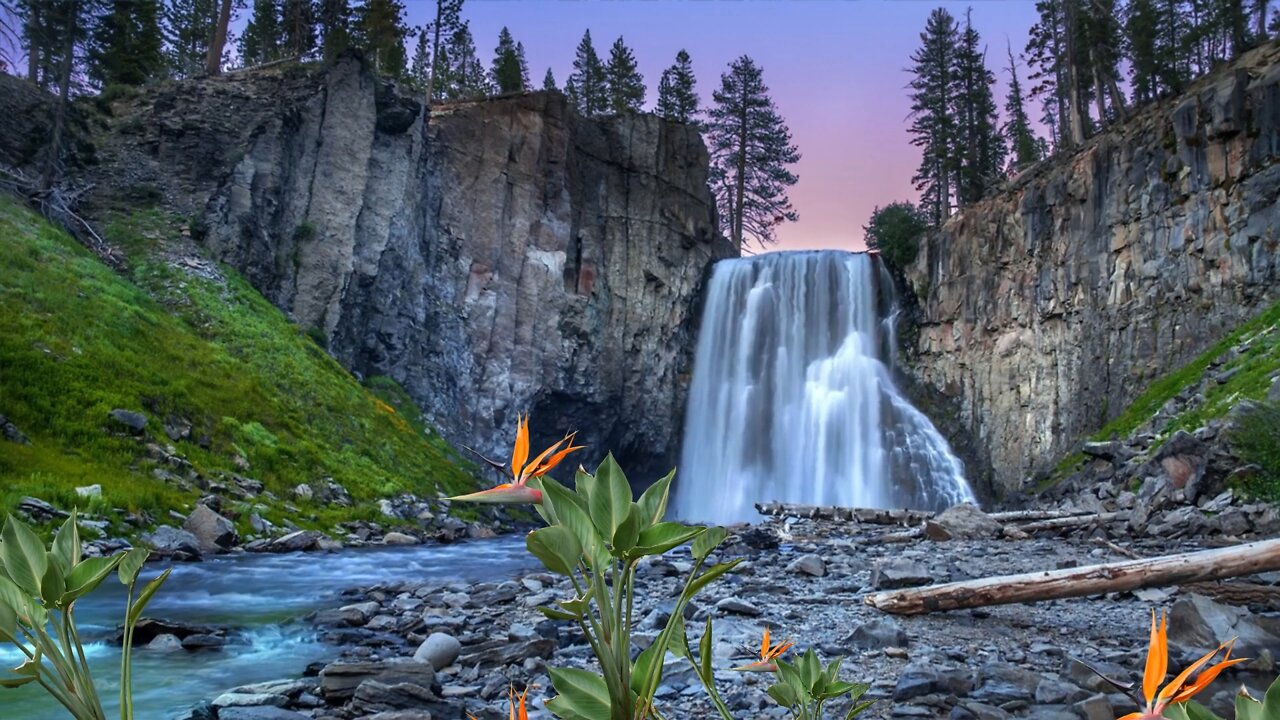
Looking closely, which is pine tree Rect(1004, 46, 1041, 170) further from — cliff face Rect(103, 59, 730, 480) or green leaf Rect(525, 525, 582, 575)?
green leaf Rect(525, 525, 582, 575)

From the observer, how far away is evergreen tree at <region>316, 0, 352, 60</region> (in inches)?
1223

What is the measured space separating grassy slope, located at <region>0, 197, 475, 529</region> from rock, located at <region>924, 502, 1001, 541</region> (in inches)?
451

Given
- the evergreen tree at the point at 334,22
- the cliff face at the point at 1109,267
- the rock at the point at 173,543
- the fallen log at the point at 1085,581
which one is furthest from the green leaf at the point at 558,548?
the evergreen tree at the point at 334,22

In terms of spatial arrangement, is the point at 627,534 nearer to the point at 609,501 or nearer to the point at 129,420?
the point at 609,501

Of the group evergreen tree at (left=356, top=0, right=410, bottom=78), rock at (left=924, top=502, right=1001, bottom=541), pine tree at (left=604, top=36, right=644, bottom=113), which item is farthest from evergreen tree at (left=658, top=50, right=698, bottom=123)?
rock at (left=924, top=502, right=1001, bottom=541)

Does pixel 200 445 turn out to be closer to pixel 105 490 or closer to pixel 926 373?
pixel 105 490

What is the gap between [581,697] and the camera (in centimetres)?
96

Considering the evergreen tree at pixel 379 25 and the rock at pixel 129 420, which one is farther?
the evergreen tree at pixel 379 25

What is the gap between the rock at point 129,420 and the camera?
450 inches

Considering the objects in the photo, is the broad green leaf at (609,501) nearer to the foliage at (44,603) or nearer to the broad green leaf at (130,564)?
the foliage at (44,603)

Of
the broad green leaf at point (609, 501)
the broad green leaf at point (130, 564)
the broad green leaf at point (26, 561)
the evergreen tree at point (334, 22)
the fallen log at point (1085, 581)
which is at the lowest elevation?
the fallen log at point (1085, 581)

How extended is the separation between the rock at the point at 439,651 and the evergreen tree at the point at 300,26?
33.4m

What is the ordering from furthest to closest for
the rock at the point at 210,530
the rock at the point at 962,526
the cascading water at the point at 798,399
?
the cascading water at the point at 798,399 → the rock at the point at 962,526 → the rock at the point at 210,530

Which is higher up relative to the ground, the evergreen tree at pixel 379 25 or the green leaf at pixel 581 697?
the evergreen tree at pixel 379 25
